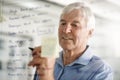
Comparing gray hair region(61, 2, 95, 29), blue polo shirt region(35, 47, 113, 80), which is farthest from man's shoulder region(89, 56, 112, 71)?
gray hair region(61, 2, 95, 29)

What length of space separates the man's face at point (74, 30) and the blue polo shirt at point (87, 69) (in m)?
0.06

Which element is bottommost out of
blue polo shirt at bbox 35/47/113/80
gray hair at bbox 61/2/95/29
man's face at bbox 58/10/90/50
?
blue polo shirt at bbox 35/47/113/80

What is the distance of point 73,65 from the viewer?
4.35 ft

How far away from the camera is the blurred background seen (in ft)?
4.24

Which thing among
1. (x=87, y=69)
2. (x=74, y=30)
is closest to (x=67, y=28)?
(x=74, y=30)

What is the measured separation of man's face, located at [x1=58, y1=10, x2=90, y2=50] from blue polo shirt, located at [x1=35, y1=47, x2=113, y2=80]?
56 mm

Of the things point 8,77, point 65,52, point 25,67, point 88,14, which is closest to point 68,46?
point 65,52

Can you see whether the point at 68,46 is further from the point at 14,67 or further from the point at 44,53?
the point at 14,67

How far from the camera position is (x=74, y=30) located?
4.25 feet

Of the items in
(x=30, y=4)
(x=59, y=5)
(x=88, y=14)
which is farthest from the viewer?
(x=30, y=4)

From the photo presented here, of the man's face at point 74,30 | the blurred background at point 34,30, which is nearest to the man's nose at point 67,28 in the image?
the man's face at point 74,30

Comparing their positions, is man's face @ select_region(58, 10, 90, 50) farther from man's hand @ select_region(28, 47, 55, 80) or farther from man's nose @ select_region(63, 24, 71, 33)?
man's hand @ select_region(28, 47, 55, 80)

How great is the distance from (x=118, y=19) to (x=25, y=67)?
0.58 metres

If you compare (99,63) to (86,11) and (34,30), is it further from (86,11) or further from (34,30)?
(34,30)
